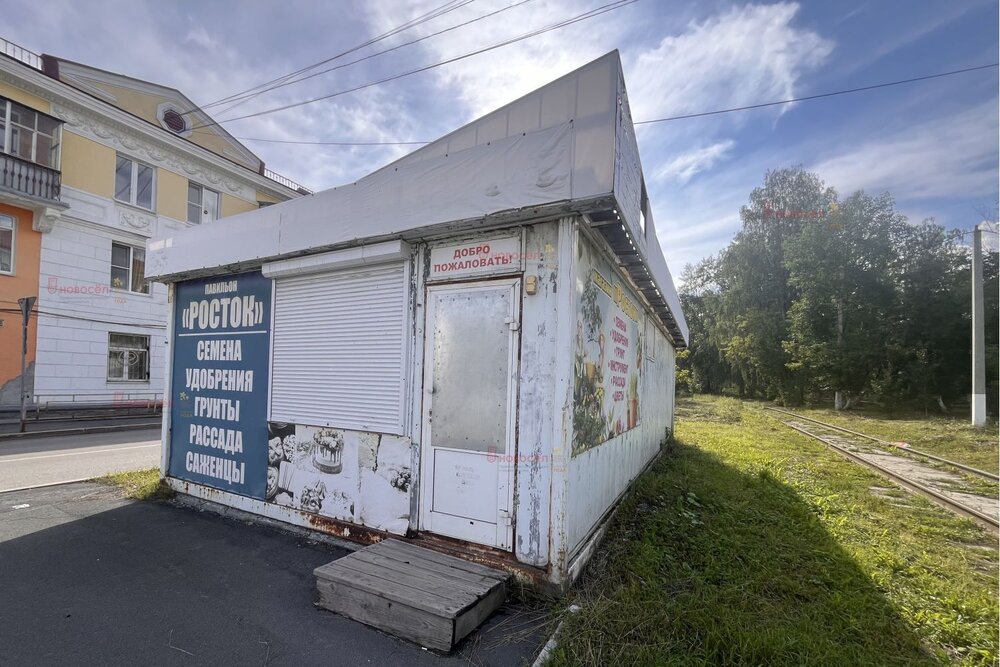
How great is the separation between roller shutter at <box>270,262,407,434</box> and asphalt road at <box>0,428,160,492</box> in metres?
4.79

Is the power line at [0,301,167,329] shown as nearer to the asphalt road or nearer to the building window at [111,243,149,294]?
the building window at [111,243,149,294]

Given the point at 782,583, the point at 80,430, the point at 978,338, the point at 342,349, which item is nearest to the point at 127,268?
the point at 80,430

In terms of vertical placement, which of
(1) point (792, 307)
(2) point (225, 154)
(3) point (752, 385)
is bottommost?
(3) point (752, 385)

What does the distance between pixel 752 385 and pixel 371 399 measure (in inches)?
1549

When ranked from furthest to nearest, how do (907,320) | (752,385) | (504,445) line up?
(752,385) → (907,320) → (504,445)

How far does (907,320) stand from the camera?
25.1 meters

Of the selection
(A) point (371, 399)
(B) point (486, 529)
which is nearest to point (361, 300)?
(A) point (371, 399)

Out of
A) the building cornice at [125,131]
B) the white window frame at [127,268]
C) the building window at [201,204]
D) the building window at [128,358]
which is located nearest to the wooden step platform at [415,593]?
the white window frame at [127,268]

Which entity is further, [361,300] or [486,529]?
[361,300]

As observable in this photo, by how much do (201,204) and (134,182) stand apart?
2.56 metres

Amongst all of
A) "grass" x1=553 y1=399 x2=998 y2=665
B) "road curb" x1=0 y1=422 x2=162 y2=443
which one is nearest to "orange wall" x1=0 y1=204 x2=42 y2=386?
"road curb" x1=0 y1=422 x2=162 y2=443

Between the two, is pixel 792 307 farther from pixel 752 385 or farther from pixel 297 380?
pixel 297 380

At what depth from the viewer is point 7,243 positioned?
45.3 ft

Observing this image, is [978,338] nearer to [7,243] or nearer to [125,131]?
[125,131]
